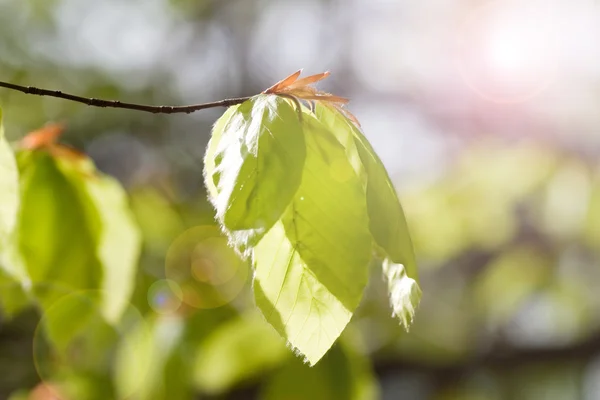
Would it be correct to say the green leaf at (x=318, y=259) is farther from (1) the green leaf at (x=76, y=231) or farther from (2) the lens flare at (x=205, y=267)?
(2) the lens flare at (x=205, y=267)

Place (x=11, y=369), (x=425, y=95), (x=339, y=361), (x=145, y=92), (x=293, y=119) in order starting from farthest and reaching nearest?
(x=145, y=92)
(x=425, y=95)
(x=11, y=369)
(x=339, y=361)
(x=293, y=119)

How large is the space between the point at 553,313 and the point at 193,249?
5.66 ft

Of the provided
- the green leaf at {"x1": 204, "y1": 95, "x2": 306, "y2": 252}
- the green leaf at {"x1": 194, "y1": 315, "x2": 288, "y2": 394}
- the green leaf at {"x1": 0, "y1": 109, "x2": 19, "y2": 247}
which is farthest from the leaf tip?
the green leaf at {"x1": 194, "y1": 315, "x2": 288, "y2": 394}

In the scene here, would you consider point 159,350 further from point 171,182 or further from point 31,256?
point 171,182

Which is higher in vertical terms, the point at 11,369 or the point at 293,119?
the point at 293,119

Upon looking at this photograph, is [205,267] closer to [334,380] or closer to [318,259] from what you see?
[334,380]

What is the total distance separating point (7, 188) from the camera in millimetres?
677

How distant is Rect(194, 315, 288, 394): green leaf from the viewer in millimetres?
1748

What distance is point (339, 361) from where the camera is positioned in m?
1.51

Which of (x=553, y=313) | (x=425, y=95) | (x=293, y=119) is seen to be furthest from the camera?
(x=425, y=95)

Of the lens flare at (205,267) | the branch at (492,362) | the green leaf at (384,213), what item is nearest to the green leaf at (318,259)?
the green leaf at (384,213)

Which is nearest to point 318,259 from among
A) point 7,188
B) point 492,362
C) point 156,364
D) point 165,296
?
point 7,188

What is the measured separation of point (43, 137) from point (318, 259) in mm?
582

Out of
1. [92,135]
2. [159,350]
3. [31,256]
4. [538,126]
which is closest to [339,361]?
A: [159,350]
